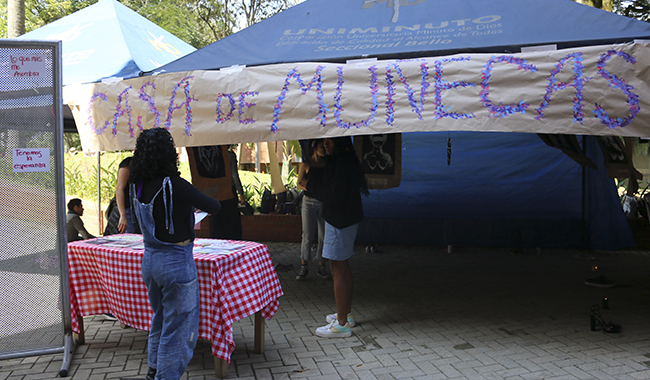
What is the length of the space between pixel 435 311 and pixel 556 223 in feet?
14.8

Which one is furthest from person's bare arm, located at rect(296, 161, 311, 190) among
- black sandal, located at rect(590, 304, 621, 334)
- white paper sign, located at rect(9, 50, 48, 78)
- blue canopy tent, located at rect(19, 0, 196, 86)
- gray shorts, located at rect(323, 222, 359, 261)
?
black sandal, located at rect(590, 304, 621, 334)

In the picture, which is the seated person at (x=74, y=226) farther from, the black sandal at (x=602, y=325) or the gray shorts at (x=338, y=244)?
the black sandal at (x=602, y=325)

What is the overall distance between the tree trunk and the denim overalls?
8.30m

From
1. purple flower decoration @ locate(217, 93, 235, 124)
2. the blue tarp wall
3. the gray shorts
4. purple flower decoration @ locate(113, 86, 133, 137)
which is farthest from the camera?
the blue tarp wall

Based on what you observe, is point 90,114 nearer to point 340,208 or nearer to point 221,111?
point 221,111

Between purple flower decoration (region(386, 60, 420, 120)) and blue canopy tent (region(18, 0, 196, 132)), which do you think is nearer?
purple flower decoration (region(386, 60, 420, 120))

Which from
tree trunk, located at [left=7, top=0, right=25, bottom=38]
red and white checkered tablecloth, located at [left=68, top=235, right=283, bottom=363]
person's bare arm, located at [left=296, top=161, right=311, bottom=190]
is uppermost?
tree trunk, located at [left=7, top=0, right=25, bottom=38]

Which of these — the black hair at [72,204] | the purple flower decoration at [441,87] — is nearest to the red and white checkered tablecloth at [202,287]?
the purple flower decoration at [441,87]

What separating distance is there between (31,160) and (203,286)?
161 centimetres

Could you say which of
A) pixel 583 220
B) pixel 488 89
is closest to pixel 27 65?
pixel 488 89

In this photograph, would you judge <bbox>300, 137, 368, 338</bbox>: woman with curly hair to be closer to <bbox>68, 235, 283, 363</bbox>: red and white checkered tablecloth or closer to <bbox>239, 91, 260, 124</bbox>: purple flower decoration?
<bbox>68, 235, 283, 363</bbox>: red and white checkered tablecloth

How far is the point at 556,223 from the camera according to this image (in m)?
8.62

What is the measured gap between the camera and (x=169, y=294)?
122 inches

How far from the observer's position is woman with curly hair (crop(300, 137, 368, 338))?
423 cm
